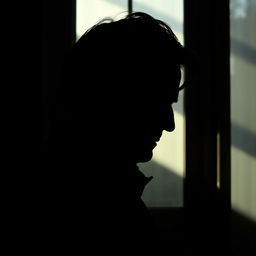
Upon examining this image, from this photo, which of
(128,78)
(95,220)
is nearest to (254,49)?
(128,78)

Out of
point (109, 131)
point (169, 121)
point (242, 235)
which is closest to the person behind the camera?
point (109, 131)

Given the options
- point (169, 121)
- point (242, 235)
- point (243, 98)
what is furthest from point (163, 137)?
point (169, 121)

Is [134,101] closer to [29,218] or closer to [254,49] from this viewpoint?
[29,218]

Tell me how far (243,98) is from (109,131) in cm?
111

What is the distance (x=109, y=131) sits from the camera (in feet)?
2.15

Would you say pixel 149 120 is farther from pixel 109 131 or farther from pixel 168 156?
pixel 168 156

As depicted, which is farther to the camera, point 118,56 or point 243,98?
point 243,98

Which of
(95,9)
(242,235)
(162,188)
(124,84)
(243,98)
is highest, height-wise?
(95,9)

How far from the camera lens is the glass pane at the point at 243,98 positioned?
163 centimetres

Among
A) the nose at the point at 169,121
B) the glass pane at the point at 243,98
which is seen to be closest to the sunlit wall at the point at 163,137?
the glass pane at the point at 243,98

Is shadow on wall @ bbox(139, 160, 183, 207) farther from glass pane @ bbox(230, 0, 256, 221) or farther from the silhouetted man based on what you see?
the silhouetted man

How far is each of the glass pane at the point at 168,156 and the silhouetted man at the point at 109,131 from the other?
839mm

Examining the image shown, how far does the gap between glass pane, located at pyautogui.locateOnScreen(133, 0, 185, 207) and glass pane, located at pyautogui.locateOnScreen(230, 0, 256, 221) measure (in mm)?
211

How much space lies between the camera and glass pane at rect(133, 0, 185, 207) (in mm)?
1640
